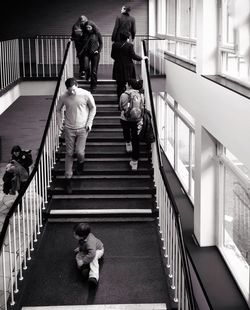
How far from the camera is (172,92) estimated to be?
10945 mm

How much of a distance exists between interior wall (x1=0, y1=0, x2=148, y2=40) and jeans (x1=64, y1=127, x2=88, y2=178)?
10.1 meters

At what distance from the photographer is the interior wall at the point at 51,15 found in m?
16.6

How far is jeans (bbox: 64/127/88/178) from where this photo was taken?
24.4 ft

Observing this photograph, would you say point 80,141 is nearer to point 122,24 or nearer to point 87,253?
point 87,253

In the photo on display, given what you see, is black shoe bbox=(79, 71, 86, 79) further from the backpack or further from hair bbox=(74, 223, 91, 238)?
hair bbox=(74, 223, 91, 238)

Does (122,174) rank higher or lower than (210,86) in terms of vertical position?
lower

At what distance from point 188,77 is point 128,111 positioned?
5.98 feet

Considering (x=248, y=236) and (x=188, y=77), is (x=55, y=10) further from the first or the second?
(x=248, y=236)

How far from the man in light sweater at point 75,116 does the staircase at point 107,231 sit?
0.54m

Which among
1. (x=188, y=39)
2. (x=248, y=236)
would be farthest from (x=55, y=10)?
(x=248, y=236)

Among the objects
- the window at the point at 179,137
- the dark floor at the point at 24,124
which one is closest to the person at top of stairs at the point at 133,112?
the window at the point at 179,137

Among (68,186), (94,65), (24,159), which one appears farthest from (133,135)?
(94,65)

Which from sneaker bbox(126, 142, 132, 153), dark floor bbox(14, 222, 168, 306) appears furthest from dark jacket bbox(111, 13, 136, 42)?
dark floor bbox(14, 222, 168, 306)

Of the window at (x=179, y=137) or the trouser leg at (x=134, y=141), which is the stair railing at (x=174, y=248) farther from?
the window at (x=179, y=137)
